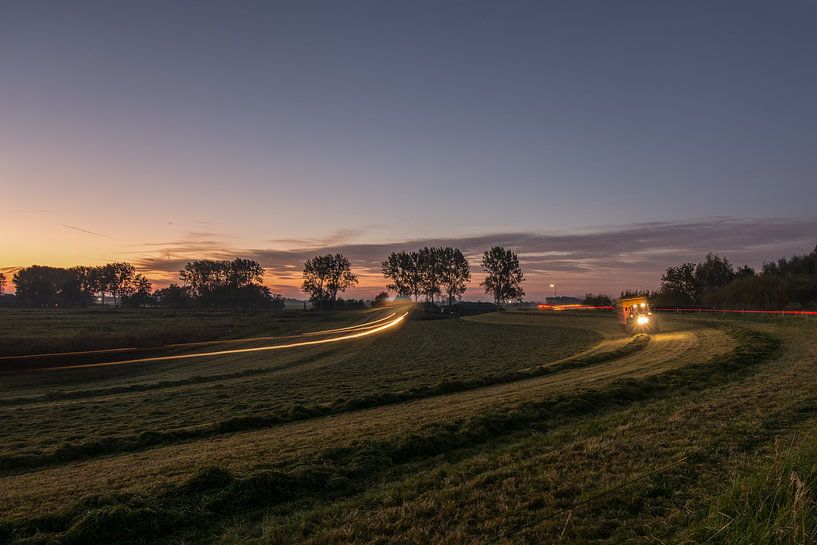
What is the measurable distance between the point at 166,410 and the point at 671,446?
66.1 feet

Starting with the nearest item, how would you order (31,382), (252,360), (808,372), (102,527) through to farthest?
(102,527) → (808,372) → (31,382) → (252,360)

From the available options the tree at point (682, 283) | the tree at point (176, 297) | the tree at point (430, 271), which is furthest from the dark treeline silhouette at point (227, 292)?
the tree at point (682, 283)

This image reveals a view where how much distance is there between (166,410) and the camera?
20.6 m

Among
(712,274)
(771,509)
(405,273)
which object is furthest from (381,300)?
(771,509)

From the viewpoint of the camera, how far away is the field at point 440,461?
20.6 ft

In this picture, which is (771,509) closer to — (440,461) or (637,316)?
(440,461)

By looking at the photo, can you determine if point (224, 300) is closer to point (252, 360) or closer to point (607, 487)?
point (252, 360)

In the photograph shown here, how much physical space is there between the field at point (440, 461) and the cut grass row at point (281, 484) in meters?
0.04

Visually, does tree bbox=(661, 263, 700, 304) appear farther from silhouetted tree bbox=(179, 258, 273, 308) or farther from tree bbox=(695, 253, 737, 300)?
silhouetted tree bbox=(179, 258, 273, 308)

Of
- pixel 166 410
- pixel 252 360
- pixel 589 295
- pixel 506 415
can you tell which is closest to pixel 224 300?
pixel 589 295

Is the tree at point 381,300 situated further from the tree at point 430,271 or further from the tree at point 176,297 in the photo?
the tree at point 176,297

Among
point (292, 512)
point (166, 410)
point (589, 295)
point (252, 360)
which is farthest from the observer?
point (589, 295)

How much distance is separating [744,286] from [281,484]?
262ft

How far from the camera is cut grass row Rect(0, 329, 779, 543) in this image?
719 centimetres
